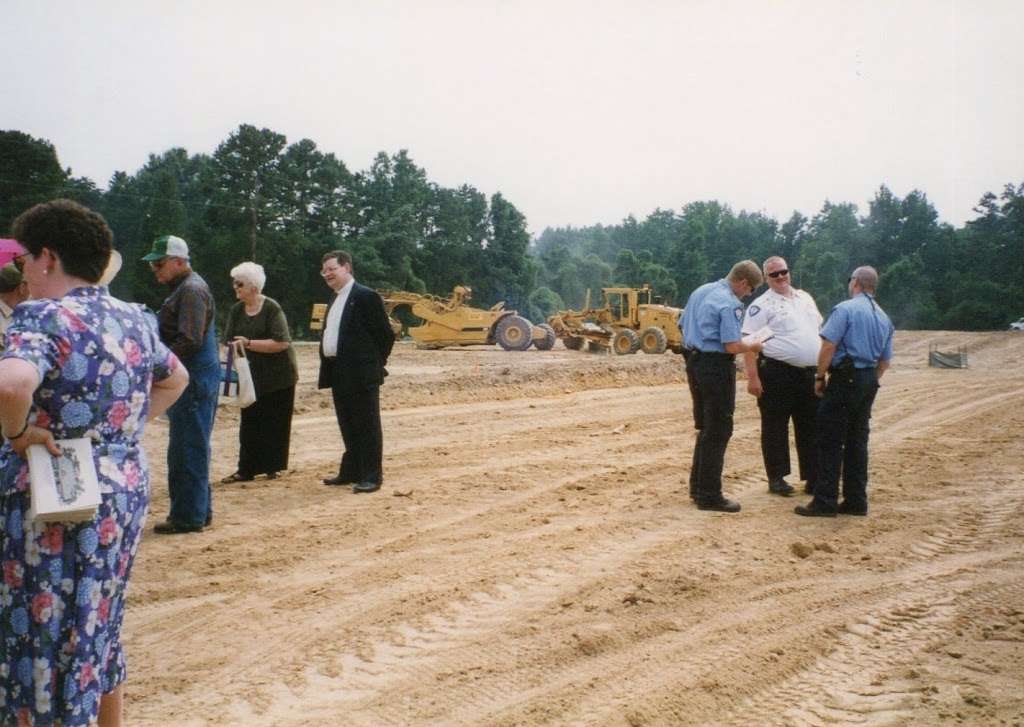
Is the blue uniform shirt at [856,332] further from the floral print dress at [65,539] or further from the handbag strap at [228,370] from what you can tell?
the floral print dress at [65,539]

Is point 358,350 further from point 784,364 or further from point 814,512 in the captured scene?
point 814,512

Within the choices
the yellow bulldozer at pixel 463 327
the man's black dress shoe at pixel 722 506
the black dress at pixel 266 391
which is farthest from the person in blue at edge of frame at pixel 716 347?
the yellow bulldozer at pixel 463 327

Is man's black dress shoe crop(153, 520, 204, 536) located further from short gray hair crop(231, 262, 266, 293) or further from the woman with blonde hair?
short gray hair crop(231, 262, 266, 293)

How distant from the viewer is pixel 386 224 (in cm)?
5797

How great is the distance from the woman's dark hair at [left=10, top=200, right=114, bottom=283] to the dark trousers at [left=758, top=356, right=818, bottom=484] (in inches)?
234

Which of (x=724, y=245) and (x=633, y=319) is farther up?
(x=724, y=245)

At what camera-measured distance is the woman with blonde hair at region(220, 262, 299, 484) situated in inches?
294

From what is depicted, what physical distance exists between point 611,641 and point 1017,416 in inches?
461

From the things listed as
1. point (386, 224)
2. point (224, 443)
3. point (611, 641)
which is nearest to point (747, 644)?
point (611, 641)

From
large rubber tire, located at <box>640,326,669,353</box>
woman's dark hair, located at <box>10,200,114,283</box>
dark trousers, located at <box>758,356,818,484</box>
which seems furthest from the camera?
large rubber tire, located at <box>640,326,669,353</box>

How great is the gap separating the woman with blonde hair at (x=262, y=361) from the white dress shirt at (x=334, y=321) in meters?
0.33

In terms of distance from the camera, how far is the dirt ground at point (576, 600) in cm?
374

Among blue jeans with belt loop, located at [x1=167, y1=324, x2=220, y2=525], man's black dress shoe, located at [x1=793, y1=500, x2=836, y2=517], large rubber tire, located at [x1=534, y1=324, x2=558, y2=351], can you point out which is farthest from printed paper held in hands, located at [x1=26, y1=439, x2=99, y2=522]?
large rubber tire, located at [x1=534, y1=324, x2=558, y2=351]

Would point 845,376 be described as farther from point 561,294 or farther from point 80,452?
point 561,294
